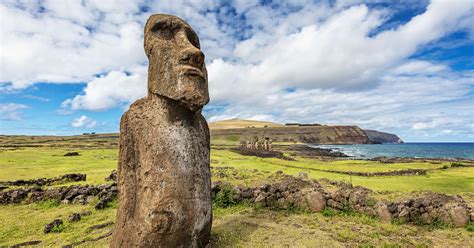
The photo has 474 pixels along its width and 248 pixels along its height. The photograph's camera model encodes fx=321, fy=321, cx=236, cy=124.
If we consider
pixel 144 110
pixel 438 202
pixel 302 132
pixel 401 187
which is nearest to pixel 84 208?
pixel 144 110

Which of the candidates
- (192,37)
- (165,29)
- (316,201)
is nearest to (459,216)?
Answer: (316,201)

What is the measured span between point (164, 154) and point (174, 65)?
1972mm

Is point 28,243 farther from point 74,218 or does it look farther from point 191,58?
point 191,58

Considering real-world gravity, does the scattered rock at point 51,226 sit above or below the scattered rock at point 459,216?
below

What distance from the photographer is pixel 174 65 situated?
279 inches

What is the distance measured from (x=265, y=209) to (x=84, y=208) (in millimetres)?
7376

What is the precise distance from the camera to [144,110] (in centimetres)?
739

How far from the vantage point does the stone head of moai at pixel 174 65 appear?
22.9 feet

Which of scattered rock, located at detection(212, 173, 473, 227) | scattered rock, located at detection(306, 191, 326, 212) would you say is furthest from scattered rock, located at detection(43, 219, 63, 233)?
scattered rock, located at detection(306, 191, 326, 212)

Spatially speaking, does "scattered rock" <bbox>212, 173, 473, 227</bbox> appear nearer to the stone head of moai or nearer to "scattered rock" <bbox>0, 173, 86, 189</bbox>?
the stone head of moai

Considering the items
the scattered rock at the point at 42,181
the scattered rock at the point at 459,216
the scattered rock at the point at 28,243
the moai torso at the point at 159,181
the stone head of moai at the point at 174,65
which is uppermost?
the stone head of moai at the point at 174,65

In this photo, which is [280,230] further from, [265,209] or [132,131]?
[132,131]

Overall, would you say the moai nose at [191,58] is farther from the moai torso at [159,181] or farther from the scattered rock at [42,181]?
the scattered rock at [42,181]

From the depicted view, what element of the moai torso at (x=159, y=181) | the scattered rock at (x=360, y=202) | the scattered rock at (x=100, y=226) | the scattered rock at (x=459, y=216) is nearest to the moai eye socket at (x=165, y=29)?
the moai torso at (x=159, y=181)
